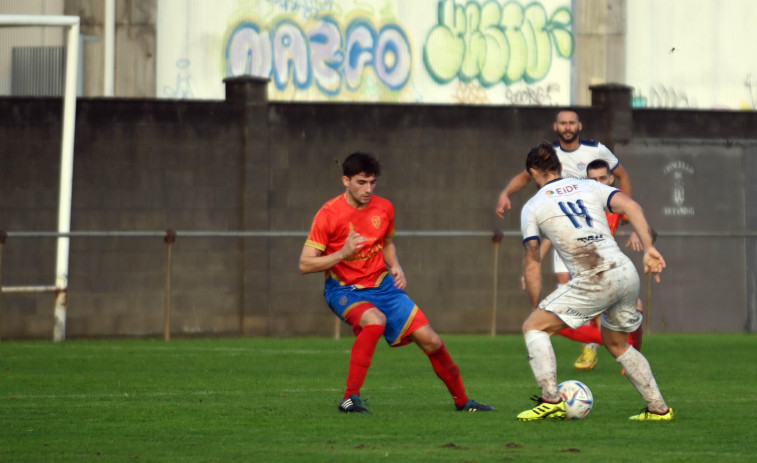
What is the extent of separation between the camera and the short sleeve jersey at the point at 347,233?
8.64 metres

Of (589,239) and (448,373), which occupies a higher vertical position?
(589,239)

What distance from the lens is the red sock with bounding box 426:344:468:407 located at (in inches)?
337

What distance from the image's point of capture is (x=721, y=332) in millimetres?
19734

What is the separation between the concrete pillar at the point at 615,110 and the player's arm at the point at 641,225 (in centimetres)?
1182

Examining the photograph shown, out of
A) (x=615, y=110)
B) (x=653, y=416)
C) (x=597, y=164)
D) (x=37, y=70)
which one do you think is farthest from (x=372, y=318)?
(x=37, y=70)

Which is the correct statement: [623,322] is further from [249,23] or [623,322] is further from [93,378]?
[249,23]

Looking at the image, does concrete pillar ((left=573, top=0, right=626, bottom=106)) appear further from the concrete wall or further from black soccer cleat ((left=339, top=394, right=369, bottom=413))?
black soccer cleat ((left=339, top=394, right=369, bottom=413))

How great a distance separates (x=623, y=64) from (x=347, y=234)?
17.5 meters

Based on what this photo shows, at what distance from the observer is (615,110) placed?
19.6m

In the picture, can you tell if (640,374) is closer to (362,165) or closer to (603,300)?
(603,300)

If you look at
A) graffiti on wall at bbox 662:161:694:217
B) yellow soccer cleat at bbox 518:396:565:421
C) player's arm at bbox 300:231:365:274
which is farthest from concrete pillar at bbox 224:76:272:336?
yellow soccer cleat at bbox 518:396:565:421

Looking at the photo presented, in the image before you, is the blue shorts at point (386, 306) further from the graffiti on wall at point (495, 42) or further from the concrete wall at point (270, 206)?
the graffiti on wall at point (495, 42)

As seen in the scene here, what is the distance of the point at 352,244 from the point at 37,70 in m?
16.4

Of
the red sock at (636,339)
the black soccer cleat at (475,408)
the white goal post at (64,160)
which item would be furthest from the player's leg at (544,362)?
the white goal post at (64,160)
